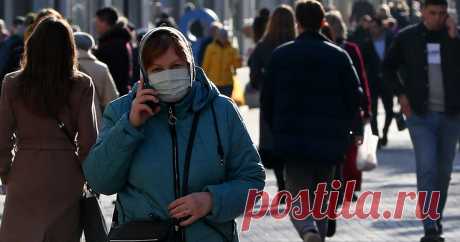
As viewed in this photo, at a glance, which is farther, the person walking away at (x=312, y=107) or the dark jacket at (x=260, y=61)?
the dark jacket at (x=260, y=61)

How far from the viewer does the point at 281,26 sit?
555 inches

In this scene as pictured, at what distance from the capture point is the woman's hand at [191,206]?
5.43m

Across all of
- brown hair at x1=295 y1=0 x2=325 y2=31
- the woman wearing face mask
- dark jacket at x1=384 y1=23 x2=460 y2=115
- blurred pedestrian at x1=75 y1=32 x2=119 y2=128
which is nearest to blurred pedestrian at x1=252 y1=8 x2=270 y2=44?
blurred pedestrian at x1=75 y1=32 x2=119 y2=128

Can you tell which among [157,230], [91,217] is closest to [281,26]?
[91,217]

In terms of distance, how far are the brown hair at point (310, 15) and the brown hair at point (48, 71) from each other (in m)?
2.84

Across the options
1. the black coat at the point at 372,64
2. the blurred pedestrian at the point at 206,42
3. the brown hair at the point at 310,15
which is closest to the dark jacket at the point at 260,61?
the brown hair at the point at 310,15

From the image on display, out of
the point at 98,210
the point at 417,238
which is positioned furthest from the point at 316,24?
the point at 98,210

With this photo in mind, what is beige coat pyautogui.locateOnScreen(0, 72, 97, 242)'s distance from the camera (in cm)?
787

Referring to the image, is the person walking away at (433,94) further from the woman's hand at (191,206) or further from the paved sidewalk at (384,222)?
the woman's hand at (191,206)

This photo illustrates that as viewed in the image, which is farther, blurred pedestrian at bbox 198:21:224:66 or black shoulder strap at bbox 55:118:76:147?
blurred pedestrian at bbox 198:21:224:66

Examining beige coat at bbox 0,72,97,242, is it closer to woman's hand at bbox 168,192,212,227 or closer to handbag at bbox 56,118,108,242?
handbag at bbox 56,118,108,242

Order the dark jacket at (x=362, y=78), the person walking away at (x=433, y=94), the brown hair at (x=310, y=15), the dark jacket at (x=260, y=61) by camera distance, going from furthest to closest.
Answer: the dark jacket at (x=260, y=61) → the person walking away at (x=433, y=94) → the dark jacket at (x=362, y=78) → the brown hair at (x=310, y=15)

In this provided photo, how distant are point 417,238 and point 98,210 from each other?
4.01 metres

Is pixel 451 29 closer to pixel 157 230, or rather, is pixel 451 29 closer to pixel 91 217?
pixel 91 217
